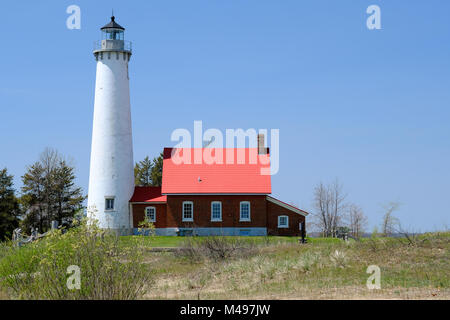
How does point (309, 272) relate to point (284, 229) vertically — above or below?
below

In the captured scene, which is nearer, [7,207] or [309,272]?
[309,272]

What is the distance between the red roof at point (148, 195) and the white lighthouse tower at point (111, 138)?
111cm

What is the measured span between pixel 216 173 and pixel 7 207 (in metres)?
17.5

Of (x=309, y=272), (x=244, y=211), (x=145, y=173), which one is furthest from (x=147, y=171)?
(x=309, y=272)

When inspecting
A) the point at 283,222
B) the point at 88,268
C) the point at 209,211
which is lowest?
the point at 88,268

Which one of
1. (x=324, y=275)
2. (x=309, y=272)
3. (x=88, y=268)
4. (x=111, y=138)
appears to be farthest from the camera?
(x=111, y=138)

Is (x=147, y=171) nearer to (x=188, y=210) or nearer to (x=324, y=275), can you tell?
(x=188, y=210)

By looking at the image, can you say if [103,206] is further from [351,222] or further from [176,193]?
[351,222]

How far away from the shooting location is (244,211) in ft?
149

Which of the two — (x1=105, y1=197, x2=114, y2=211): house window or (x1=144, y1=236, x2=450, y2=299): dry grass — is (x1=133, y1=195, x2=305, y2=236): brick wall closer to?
(x1=105, y1=197, x2=114, y2=211): house window

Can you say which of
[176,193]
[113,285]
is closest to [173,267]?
[113,285]
